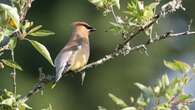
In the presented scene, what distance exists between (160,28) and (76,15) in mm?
1693

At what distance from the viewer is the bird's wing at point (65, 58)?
6.10 meters

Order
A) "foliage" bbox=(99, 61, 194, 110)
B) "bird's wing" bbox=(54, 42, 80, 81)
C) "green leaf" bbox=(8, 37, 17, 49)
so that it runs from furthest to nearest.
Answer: "bird's wing" bbox=(54, 42, 80, 81) < "green leaf" bbox=(8, 37, 17, 49) < "foliage" bbox=(99, 61, 194, 110)

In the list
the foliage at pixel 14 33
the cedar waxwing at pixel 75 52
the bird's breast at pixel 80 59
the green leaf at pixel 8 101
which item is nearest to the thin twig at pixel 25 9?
the foliage at pixel 14 33

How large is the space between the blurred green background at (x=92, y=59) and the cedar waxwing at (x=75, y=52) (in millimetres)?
11144

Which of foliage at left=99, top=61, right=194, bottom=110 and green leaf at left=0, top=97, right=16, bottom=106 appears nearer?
A: foliage at left=99, top=61, right=194, bottom=110

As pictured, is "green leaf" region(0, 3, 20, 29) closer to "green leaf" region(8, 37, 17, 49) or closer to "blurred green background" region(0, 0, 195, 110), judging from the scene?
"green leaf" region(8, 37, 17, 49)

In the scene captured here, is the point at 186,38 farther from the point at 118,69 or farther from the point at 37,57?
the point at 37,57

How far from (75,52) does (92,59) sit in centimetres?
1181

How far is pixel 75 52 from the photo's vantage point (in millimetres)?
6898

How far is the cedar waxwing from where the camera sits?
632 centimetres

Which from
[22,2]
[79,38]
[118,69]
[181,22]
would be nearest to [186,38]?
[181,22]

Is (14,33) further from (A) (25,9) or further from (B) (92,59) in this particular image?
(B) (92,59)

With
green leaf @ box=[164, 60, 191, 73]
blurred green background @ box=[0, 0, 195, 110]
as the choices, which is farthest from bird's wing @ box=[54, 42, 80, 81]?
blurred green background @ box=[0, 0, 195, 110]

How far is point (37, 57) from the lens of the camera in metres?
19.5
